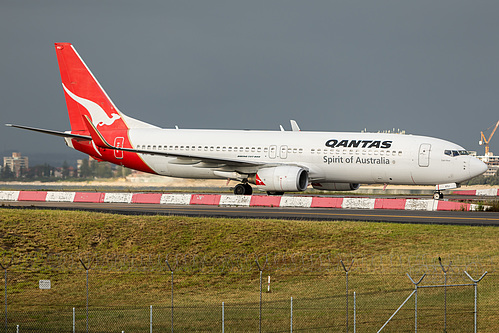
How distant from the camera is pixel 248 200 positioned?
125 ft

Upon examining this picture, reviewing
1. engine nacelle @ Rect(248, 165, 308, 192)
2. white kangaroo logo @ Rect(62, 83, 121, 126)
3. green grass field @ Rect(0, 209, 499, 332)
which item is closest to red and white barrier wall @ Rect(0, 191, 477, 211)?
engine nacelle @ Rect(248, 165, 308, 192)

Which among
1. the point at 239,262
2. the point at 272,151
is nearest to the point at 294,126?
the point at 272,151

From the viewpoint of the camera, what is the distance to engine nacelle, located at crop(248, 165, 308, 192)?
39125 millimetres

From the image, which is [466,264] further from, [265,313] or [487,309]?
[265,313]

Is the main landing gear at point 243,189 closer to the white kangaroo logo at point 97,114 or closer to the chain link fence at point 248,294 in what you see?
the white kangaroo logo at point 97,114

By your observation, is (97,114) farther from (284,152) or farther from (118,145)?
(284,152)

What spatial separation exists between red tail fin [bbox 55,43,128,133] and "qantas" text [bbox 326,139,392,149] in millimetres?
14534

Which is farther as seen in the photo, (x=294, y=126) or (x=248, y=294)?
(x=294, y=126)

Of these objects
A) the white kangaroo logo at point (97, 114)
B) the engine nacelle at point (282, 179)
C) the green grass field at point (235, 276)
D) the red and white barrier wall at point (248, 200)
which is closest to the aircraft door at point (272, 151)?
the engine nacelle at point (282, 179)

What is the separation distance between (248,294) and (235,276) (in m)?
2.29

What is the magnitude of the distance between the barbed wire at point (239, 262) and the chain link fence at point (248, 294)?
39 millimetres

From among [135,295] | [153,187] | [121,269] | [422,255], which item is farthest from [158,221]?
[153,187]

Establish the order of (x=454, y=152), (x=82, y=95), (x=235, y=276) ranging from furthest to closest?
(x=82, y=95)
(x=454, y=152)
(x=235, y=276)

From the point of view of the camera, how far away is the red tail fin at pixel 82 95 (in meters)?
46.5
